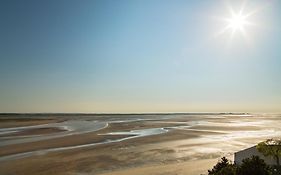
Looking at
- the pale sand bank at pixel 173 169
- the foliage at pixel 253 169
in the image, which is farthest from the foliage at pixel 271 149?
the pale sand bank at pixel 173 169

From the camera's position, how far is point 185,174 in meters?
19.7

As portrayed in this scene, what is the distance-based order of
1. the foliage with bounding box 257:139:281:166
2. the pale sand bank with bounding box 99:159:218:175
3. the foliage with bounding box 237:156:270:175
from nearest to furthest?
1. the foliage with bounding box 237:156:270:175
2. the foliage with bounding box 257:139:281:166
3. the pale sand bank with bounding box 99:159:218:175

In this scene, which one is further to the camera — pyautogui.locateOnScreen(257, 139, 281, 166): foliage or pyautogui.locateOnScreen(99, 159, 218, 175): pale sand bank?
pyautogui.locateOnScreen(99, 159, 218, 175): pale sand bank

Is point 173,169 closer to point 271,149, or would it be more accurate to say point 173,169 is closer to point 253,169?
point 271,149

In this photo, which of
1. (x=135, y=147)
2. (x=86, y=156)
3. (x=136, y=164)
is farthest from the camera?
(x=135, y=147)

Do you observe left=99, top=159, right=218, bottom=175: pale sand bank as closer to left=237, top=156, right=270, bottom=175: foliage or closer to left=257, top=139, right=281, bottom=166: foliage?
left=257, top=139, right=281, bottom=166: foliage

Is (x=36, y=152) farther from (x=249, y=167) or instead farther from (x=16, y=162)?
(x=249, y=167)

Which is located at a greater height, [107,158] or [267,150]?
[267,150]

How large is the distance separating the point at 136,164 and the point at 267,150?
10234 millimetres

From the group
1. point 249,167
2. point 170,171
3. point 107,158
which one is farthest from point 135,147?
point 249,167

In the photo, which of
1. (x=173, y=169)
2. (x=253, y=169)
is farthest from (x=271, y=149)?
(x=173, y=169)

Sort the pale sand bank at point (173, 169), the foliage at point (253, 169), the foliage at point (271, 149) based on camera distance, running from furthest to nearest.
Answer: the pale sand bank at point (173, 169), the foliage at point (271, 149), the foliage at point (253, 169)

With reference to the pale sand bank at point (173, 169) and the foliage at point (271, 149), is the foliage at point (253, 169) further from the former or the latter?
the pale sand bank at point (173, 169)

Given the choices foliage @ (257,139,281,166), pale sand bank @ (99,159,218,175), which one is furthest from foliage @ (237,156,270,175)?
pale sand bank @ (99,159,218,175)
